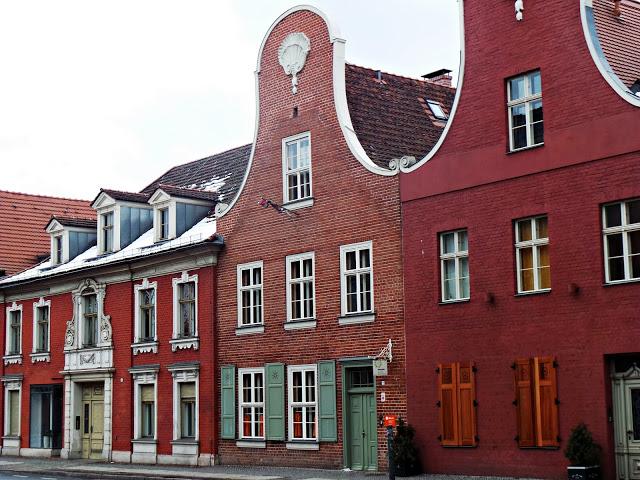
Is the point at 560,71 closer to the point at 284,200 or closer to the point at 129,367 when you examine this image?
the point at 284,200

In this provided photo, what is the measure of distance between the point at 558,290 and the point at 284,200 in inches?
390

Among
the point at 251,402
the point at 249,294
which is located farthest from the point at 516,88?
the point at 251,402

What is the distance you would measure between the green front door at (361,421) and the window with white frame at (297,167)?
17.2ft

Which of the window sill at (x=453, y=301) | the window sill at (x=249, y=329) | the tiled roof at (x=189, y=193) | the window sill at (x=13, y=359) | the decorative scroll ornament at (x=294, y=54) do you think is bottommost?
the window sill at (x=13, y=359)

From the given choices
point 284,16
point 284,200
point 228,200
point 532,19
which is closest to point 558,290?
point 532,19

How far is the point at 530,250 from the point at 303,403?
28.1 feet

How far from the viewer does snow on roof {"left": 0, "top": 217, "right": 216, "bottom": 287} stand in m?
33.9

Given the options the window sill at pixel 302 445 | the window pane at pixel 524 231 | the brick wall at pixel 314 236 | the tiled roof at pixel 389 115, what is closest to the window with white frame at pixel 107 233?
the brick wall at pixel 314 236

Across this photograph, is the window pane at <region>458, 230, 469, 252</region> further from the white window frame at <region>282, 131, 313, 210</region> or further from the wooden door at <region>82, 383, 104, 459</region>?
the wooden door at <region>82, 383, 104, 459</region>

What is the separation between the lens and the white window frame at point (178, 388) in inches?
1294

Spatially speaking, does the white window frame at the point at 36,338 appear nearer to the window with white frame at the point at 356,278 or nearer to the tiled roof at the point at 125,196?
the tiled roof at the point at 125,196

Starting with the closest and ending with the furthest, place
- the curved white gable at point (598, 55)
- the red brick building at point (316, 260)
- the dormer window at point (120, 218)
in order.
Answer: the curved white gable at point (598, 55) → the red brick building at point (316, 260) → the dormer window at point (120, 218)

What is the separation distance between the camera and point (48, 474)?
3281 centimetres

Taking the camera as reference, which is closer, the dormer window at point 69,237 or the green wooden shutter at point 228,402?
the green wooden shutter at point 228,402
